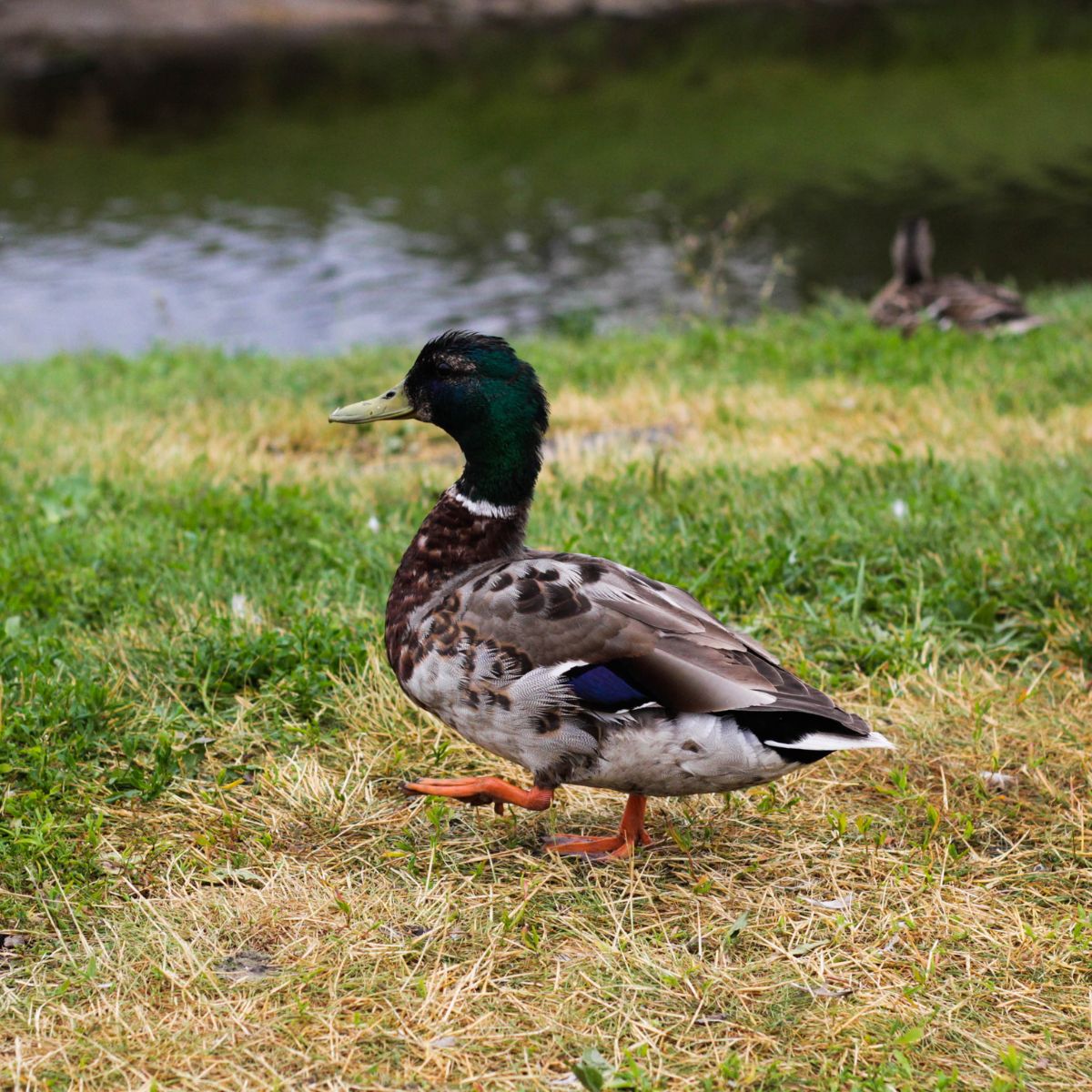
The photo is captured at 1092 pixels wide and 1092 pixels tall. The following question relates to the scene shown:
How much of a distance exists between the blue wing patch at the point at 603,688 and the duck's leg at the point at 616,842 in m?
0.40

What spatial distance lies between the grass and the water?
16.2ft

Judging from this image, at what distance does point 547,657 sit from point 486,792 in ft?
1.32

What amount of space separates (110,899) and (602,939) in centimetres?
112

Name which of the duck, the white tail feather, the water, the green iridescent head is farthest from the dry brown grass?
the water

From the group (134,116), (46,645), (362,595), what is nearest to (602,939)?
(362,595)

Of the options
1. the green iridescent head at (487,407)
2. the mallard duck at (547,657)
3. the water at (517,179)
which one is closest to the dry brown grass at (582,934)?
the mallard duck at (547,657)

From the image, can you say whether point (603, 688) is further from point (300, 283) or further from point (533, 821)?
point (300, 283)

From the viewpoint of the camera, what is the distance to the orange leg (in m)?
3.01

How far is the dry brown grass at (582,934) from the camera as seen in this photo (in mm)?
2514

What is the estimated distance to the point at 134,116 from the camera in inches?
887

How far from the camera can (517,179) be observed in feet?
60.4

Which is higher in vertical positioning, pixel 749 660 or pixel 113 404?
pixel 749 660

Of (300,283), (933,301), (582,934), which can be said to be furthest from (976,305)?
(300,283)

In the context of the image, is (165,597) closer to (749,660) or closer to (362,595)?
(362,595)
